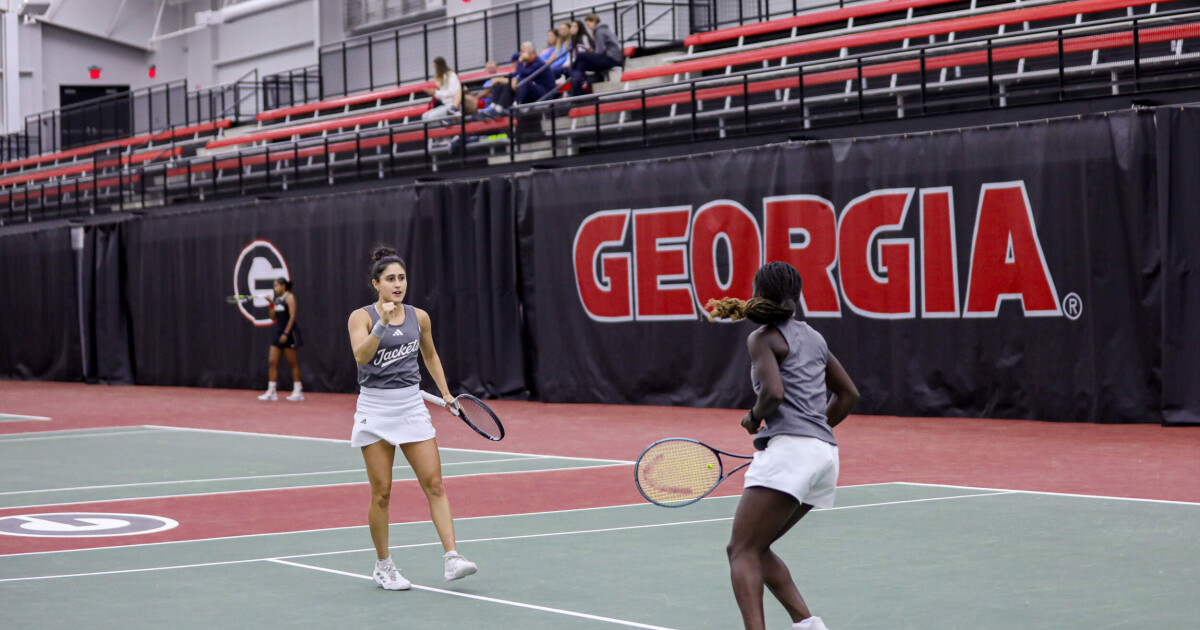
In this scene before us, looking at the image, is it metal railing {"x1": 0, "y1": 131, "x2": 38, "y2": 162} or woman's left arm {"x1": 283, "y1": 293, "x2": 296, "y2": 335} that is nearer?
woman's left arm {"x1": 283, "y1": 293, "x2": 296, "y2": 335}

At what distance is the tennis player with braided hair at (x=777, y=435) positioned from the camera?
527cm

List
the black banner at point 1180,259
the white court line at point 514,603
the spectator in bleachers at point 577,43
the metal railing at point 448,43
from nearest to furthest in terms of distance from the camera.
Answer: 1. the white court line at point 514,603
2. the black banner at point 1180,259
3. the spectator in bleachers at point 577,43
4. the metal railing at point 448,43

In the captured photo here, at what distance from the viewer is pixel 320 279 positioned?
2503 centimetres

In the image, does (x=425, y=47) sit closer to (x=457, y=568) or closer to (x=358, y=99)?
(x=358, y=99)

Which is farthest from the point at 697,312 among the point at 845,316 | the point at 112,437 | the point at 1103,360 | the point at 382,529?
the point at 382,529

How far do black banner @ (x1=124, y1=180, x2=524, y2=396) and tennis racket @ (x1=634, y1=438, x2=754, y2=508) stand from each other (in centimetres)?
1554

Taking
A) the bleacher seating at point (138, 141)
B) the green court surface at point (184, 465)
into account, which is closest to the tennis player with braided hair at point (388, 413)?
the green court surface at point (184, 465)

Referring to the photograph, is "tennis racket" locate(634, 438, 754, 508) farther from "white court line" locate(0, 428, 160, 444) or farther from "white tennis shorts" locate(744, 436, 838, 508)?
"white court line" locate(0, 428, 160, 444)

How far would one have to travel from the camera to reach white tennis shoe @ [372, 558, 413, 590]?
7.46 metres

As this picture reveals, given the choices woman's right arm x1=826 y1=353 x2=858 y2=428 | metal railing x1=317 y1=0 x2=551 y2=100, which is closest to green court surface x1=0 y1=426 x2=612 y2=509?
woman's right arm x1=826 y1=353 x2=858 y2=428

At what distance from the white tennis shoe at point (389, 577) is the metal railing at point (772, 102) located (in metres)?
10.9

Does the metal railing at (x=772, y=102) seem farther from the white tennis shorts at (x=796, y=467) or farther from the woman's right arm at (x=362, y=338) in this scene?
the white tennis shorts at (x=796, y=467)

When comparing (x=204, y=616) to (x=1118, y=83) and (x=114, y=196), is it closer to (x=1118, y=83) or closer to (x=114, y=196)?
(x=1118, y=83)

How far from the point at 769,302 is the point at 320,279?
67.0 ft
